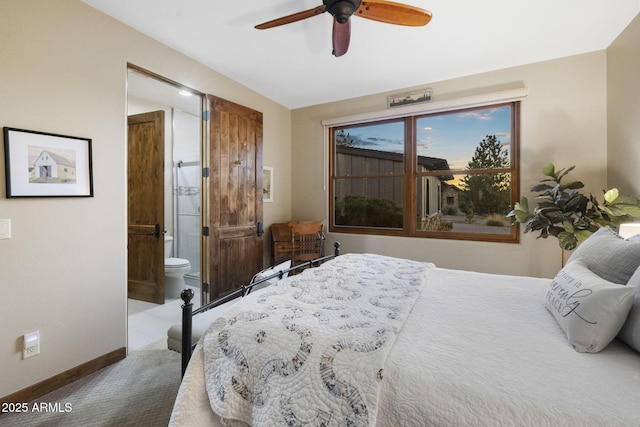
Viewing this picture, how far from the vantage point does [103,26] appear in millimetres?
2131

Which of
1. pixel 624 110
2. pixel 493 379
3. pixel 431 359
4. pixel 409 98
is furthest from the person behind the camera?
pixel 409 98

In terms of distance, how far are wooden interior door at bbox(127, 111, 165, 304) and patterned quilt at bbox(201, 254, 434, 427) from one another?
2394 mm

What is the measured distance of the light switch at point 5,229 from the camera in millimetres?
1683

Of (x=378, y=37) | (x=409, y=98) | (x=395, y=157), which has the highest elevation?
(x=378, y=37)

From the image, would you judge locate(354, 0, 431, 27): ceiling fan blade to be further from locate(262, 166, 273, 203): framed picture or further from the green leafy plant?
locate(262, 166, 273, 203): framed picture

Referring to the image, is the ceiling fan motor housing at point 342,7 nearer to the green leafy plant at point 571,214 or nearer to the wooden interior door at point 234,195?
the wooden interior door at point 234,195

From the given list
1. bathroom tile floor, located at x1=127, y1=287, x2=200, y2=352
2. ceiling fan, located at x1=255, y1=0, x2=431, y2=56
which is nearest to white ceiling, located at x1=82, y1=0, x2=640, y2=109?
ceiling fan, located at x1=255, y1=0, x2=431, y2=56

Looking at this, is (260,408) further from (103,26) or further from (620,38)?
(620,38)

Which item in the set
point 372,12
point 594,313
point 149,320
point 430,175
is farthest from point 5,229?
point 430,175

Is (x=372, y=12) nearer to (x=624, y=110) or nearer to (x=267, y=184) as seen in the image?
(x=624, y=110)

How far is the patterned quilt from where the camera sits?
874mm

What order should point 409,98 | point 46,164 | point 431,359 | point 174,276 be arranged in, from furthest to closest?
1. point 174,276
2. point 409,98
3. point 46,164
4. point 431,359

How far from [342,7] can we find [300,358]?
1.76 m

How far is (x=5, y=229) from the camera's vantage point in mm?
1699
